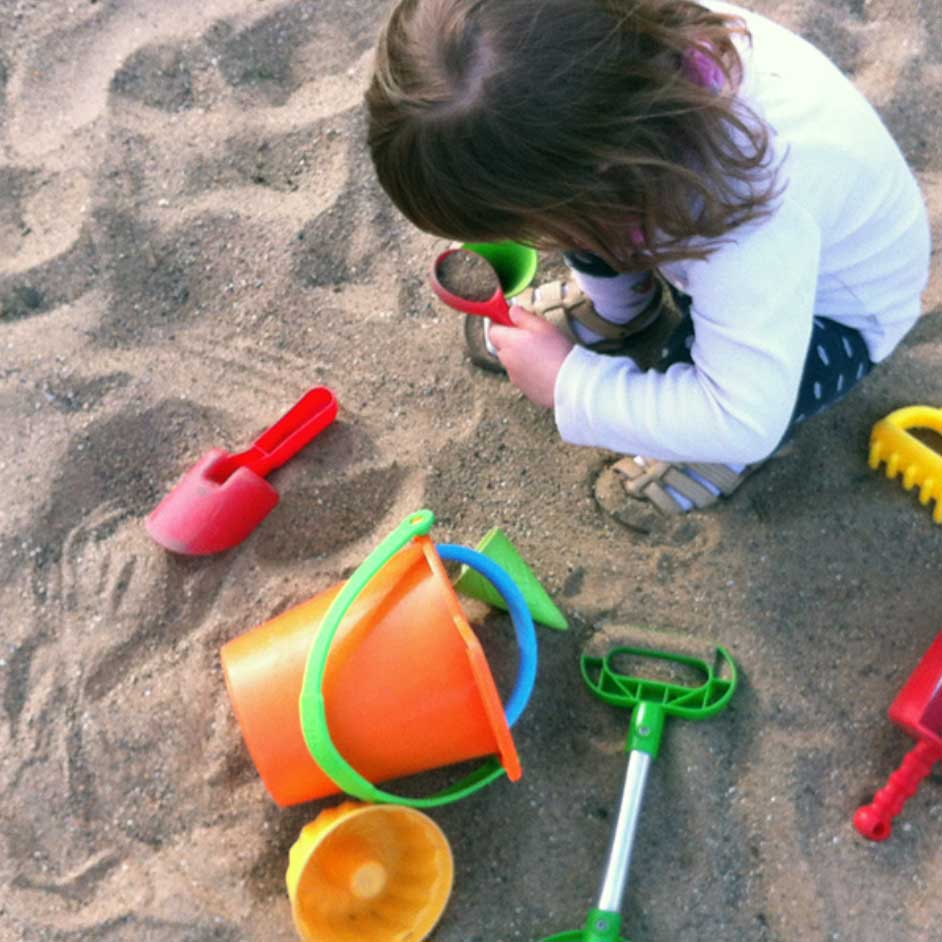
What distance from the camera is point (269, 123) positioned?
176cm

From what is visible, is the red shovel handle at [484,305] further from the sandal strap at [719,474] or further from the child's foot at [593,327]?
the sandal strap at [719,474]

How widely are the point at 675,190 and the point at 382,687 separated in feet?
1.88

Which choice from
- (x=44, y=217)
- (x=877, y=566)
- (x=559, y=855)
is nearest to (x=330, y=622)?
(x=559, y=855)

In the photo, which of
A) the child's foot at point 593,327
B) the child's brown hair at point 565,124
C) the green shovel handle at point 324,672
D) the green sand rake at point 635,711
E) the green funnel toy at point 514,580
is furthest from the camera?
the child's foot at point 593,327

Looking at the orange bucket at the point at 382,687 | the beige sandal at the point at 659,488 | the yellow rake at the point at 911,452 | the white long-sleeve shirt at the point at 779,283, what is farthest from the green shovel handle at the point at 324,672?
the yellow rake at the point at 911,452

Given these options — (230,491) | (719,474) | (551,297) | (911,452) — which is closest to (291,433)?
(230,491)

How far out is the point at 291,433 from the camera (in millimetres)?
1501

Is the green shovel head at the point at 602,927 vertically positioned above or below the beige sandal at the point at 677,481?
below

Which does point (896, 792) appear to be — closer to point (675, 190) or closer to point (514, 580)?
point (514, 580)

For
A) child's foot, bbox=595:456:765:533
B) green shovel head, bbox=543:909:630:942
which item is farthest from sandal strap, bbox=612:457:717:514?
green shovel head, bbox=543:909:630:942

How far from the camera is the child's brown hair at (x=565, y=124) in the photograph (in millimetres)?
959

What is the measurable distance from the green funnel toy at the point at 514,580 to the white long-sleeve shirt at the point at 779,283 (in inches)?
6.3

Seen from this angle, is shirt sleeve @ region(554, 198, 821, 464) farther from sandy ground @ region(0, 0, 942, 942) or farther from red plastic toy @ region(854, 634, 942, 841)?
red plastic toy @ region(854, 634, 942, 841)

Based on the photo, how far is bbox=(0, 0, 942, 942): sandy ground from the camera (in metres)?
1.28
